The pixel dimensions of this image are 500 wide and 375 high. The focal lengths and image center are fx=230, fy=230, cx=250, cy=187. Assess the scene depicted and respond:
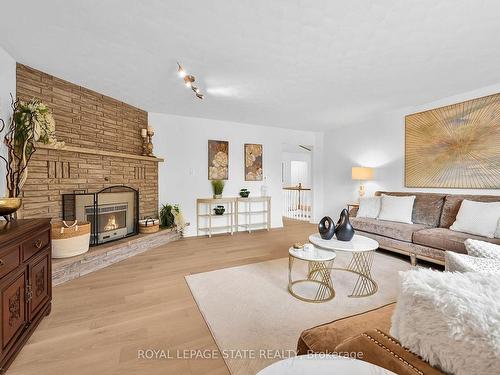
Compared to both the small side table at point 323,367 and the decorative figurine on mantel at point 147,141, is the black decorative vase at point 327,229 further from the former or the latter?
the decorative figurine on mantel at point 147,141

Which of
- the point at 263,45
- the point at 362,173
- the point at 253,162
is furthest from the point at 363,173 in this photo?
the point at 263,45

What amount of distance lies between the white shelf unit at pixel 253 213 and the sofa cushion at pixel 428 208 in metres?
2.70

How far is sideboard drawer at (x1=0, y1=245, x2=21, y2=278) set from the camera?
1.32 metres

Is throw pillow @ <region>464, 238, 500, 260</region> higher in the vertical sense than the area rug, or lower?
higher

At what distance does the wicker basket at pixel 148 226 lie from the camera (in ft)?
12.3

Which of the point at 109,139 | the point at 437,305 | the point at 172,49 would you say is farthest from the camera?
the point at 109,139

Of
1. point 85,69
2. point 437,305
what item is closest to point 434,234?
point 437,305

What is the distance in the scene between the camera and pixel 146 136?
3969 mm

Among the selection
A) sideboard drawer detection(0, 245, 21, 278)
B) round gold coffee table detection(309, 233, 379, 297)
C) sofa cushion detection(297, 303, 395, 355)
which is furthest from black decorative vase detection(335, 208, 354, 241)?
sideboard drawer detection(0, 245, 21, 278)

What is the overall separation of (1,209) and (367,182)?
5274 millimetres

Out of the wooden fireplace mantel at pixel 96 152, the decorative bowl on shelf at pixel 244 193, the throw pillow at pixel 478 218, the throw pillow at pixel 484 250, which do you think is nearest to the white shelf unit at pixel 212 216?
the decorative bowl on shelf at pixel 244 193

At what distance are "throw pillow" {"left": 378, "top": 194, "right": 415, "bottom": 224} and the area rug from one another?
31.5 inches

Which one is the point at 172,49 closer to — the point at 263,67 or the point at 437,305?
the point at 263,67

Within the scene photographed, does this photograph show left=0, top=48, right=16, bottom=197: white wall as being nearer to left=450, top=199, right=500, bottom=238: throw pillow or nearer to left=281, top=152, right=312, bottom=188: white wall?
left=450, top=199, right=500, bottom=238: throw pillow
